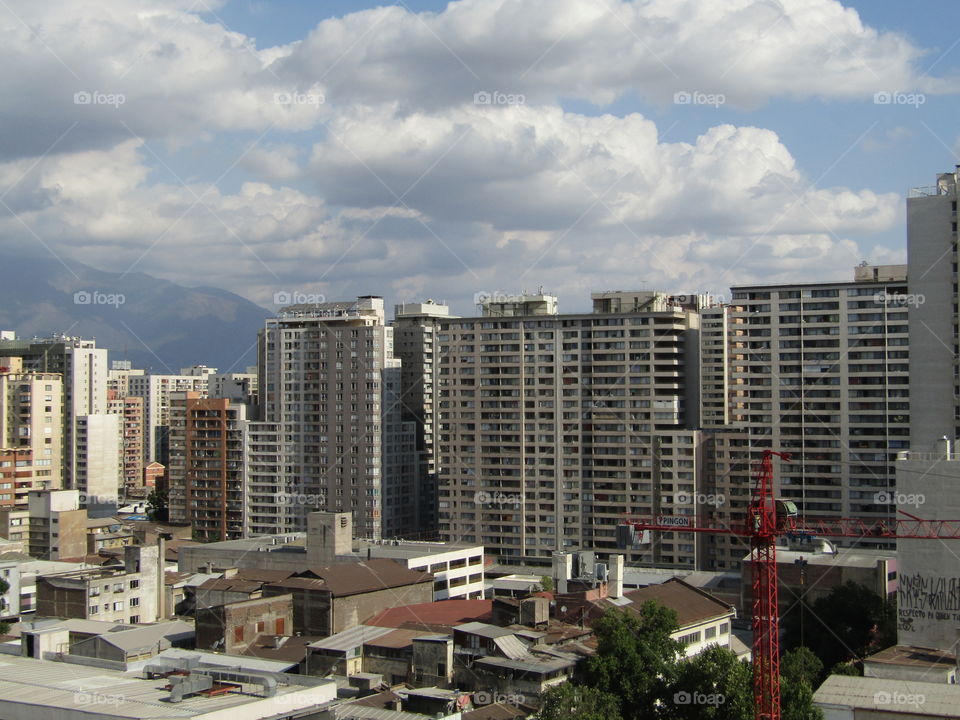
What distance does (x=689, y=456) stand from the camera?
2275 inches

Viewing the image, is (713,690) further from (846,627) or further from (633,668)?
(846,627)

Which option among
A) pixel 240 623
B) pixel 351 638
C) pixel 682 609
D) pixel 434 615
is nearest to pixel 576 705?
pixel 351 638

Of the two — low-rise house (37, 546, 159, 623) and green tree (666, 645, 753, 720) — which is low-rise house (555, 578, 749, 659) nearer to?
green tree (666, 645, 753, 720)

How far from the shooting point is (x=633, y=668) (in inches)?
1083

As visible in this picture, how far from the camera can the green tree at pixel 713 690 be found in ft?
84.2

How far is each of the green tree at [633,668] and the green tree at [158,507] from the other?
5742cm

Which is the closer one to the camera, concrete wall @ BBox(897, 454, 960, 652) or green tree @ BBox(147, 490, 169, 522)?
concrete wall @ BBox(897, 454, 960, 652)

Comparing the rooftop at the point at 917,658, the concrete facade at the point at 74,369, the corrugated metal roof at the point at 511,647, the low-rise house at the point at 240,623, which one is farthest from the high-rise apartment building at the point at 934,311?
the concrete facade at the point at 74,369

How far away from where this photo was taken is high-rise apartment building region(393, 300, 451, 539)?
6900cm

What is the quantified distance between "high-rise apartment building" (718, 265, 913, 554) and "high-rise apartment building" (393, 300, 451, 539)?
1849 centimetres

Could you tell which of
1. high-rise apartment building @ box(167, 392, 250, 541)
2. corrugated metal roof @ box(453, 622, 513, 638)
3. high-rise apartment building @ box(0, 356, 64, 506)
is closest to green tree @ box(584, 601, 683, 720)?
corrugated metal roof @ box(453, 622, 513, 638)

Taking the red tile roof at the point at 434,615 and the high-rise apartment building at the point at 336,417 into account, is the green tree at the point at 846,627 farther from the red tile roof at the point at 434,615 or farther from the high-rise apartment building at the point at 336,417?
the high-rise apartment building at the point at 336,417

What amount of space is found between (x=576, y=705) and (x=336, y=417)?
4376cm

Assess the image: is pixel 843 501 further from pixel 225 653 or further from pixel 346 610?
pixel 225 653
